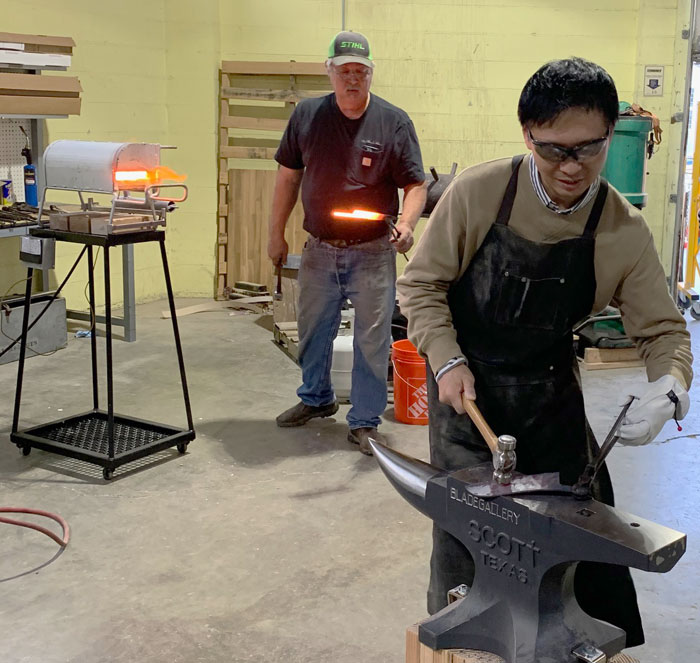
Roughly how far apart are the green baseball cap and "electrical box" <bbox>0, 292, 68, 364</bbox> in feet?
8.45

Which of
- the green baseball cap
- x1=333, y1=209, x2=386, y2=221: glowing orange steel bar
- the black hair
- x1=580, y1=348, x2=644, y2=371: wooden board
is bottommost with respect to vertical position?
x1=580, y1=348, x2=644, y2=371: wooden board

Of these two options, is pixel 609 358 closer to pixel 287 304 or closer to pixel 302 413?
pixel 287 304

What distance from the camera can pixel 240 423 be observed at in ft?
14.9

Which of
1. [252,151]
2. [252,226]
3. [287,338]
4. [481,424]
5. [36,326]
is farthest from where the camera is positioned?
[252,226]

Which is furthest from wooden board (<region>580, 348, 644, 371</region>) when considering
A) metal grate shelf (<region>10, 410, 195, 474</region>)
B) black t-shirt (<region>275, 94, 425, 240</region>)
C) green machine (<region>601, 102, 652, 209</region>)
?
metal grate shelf (<region>10, 410, 195, 474</region>)

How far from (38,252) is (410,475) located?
2.62m

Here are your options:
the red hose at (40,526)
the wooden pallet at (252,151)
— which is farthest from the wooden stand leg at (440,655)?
the wooden pallet at (252,151)

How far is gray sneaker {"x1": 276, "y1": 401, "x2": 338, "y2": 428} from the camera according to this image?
445 centimetres

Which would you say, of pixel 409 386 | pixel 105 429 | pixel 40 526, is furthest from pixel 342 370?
pixel 40 526

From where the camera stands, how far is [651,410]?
66.7 inches

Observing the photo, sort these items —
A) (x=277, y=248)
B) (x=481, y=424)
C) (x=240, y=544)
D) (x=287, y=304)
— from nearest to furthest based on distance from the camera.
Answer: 1. (x=481, y=424)
2. (x=240, y=544)
3. (x=277, y=248)
4. (x=287, y=304)

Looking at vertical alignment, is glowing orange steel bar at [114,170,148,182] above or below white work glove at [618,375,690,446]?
above

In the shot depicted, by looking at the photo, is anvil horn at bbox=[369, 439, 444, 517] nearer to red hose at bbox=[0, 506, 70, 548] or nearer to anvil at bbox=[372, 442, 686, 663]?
anvil at bbox=[372, 442, 686, 663]


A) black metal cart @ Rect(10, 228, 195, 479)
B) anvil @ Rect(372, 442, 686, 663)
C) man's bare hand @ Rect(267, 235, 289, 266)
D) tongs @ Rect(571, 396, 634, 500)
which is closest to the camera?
anvil @ Rect(372, 442, 686, 663)
